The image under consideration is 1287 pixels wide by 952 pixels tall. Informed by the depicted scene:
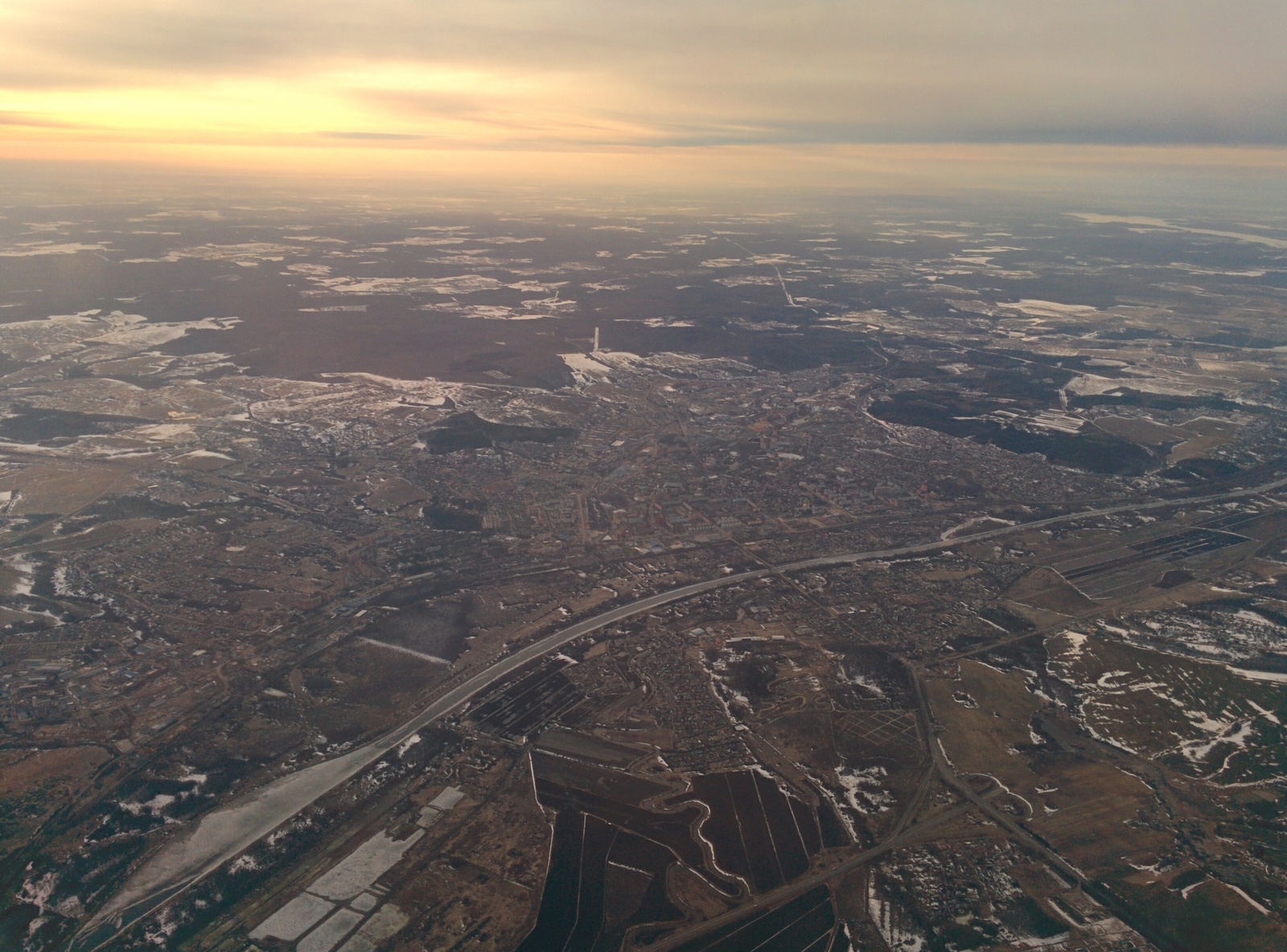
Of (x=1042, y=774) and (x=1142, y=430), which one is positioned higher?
(x=1142, y=430)

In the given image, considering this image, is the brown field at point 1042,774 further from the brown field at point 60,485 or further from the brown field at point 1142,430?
the brown field at point 60,485

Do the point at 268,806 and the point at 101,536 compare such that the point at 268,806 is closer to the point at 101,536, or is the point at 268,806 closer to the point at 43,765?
the point at 43,765

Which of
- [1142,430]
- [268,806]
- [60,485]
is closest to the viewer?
[268,806]

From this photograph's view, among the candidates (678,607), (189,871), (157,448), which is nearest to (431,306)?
(157,448)

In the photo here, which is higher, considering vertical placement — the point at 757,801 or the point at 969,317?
the point at 969,317

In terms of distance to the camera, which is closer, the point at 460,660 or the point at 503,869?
the point at 503,869

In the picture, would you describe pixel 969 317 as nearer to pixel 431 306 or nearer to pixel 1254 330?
pixel 1254 330

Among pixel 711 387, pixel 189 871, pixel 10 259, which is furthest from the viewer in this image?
pixel 10 259

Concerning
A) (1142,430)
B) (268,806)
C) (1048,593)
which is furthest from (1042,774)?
(1142,430)

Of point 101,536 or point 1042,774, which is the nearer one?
point 1042,774
